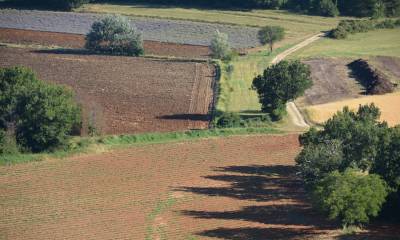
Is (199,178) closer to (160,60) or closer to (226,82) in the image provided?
(226,82)

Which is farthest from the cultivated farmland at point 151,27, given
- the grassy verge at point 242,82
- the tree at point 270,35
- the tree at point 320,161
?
the tree at point 320,161

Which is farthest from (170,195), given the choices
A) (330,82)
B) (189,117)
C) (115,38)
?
(115,38)

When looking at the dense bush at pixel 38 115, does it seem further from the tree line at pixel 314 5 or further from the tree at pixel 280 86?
the tree line at pixel 314 5

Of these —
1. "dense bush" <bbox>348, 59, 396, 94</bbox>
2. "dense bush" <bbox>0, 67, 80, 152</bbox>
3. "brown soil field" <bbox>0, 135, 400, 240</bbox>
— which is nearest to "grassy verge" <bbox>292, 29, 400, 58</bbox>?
"dense bush" <bbox>348, 59, 396, 94</bbox>

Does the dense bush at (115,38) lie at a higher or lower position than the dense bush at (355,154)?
higher

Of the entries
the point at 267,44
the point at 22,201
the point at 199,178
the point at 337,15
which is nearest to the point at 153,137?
the point at 199,178

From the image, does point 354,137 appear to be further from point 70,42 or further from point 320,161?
point 70,42
